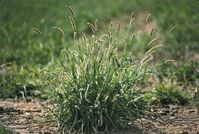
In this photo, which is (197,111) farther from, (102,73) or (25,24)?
(25,24)

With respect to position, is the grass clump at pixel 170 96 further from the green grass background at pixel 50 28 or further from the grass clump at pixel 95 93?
the green grass background at pixel 50 28

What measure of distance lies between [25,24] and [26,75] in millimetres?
2958

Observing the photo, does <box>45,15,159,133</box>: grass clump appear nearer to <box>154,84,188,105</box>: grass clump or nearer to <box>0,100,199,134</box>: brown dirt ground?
<box>0,100,199,134</box>: brown dirt ground

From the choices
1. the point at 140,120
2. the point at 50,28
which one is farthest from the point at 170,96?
the point at 50,28

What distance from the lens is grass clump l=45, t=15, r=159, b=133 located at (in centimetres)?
500

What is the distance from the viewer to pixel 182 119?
5586mm

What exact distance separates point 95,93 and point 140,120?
566 millimetres

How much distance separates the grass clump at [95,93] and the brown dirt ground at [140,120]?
0.46 ft

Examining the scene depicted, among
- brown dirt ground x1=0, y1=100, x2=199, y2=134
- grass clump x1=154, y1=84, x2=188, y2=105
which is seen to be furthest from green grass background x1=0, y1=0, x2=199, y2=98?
grass clump x1=154, y1=84, x2=188, y2=105

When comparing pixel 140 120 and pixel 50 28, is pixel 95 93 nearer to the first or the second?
pixel 140 120

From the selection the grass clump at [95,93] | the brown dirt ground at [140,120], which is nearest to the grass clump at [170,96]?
the brown dirt ground at [140,120]

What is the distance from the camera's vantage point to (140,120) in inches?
211

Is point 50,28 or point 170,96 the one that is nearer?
point 170,96

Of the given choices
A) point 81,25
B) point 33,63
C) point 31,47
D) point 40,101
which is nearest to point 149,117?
point 40,101
